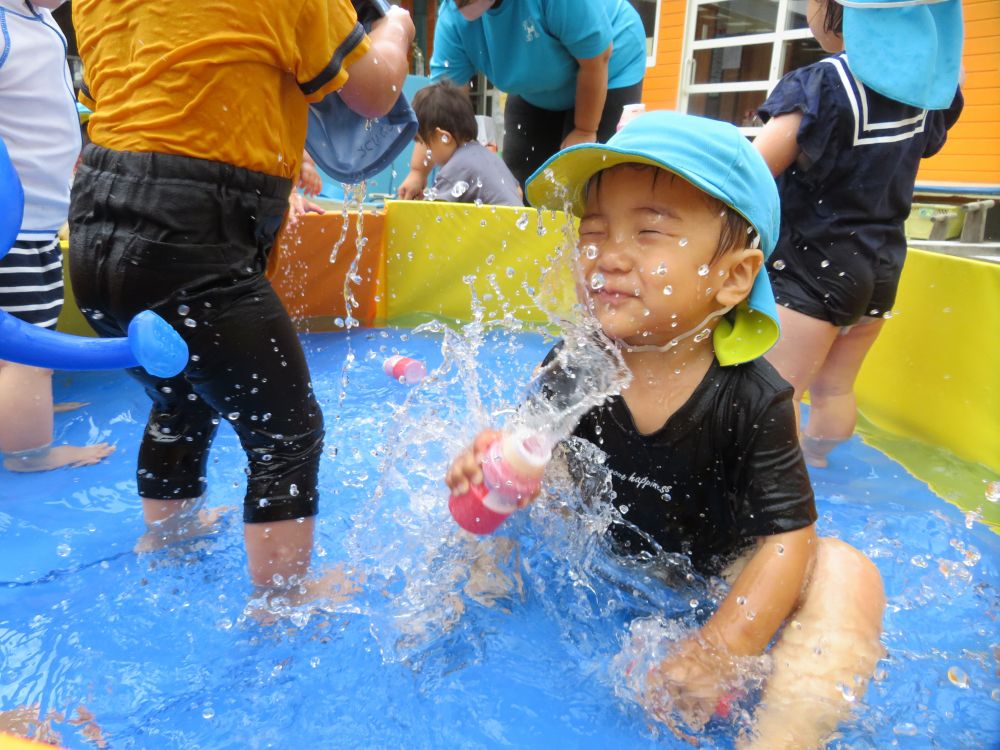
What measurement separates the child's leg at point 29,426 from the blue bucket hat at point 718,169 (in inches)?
64.1

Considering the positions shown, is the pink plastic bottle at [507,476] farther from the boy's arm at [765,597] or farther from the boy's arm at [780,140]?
the boy's arm at [780,140]

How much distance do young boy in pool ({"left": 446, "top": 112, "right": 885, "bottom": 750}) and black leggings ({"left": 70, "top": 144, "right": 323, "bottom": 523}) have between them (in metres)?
0.39

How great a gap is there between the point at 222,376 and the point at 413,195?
315 centimetres

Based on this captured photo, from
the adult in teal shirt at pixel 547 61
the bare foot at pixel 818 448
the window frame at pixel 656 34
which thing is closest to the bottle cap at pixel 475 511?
the bare foot at pixel 818 448

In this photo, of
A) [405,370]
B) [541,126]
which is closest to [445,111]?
[541,126]

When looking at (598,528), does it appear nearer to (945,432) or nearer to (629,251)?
(629,251)

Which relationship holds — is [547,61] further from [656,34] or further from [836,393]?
[656,34]

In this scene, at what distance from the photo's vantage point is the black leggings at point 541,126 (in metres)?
3.55

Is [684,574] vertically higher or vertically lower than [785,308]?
lower

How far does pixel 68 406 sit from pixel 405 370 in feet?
4.09

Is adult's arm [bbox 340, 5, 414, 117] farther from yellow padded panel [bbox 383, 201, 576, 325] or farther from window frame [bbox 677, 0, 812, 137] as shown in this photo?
window frame [bbox 677, 0, 812, 137]

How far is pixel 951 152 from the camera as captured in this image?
21.6 feet

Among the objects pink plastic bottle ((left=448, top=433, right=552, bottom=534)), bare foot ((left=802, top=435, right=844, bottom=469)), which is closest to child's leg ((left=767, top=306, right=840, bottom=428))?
bare foot ((left=802, top=435, right=844, bottom=469))

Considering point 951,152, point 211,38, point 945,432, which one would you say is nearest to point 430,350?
point 945,432
